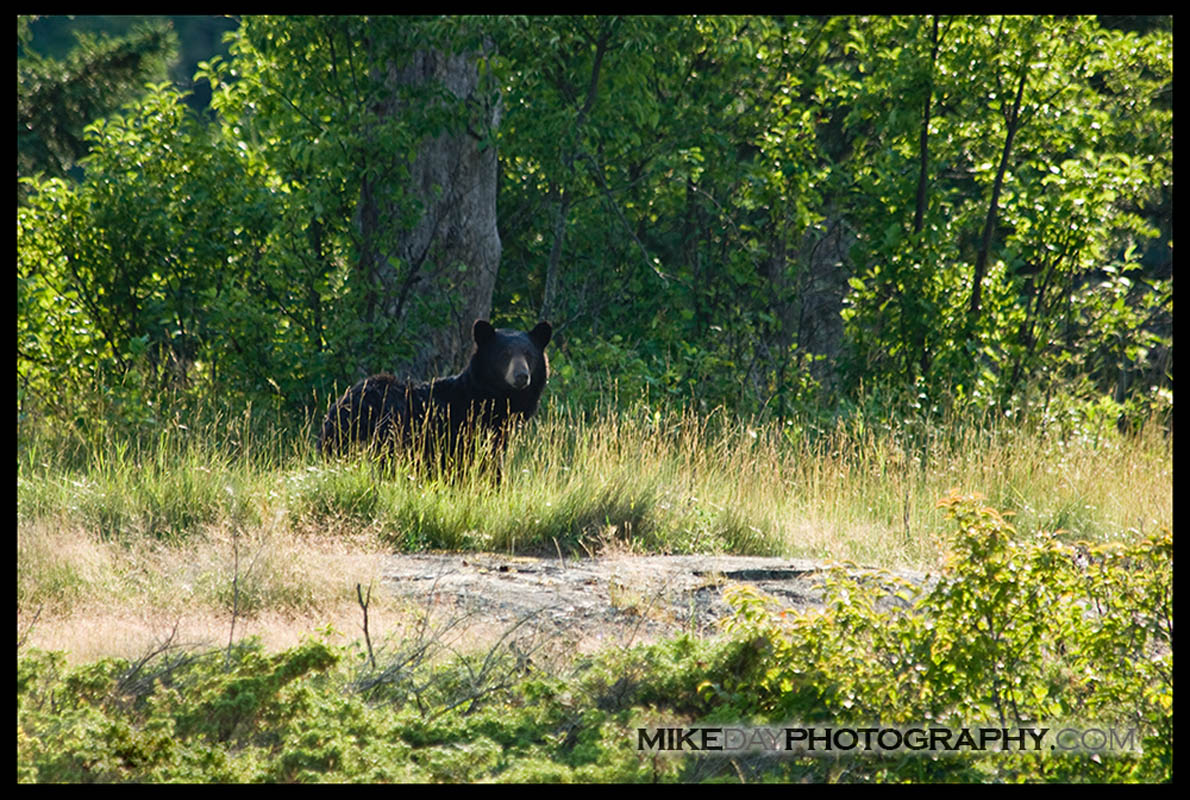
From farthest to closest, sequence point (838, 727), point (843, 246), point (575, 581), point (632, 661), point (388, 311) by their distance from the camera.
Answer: point (843, 246) < point (388, 311) < point (575, 581) < point (632, 661) < point (838, 727)

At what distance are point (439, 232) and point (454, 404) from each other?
317 centimetres

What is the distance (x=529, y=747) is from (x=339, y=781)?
0.74 metres

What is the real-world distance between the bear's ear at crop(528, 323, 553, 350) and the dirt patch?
2749 mm

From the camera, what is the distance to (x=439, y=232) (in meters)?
11.7

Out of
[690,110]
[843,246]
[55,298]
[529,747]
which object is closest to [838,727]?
[529,747]

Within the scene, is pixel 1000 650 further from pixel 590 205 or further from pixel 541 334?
pixel 590 205

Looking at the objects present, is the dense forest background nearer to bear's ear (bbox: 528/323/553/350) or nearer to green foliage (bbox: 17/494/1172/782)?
bear's ear (bbox: 528/323/553/350)

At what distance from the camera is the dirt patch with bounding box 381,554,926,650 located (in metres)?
5.47

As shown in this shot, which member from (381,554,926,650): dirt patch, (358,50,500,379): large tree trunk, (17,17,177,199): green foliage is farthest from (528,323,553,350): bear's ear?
(17,17,177,199): green foliage

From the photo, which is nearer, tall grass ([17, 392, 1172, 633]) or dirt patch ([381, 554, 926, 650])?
dirt patch ([381, 554, 926, 650])

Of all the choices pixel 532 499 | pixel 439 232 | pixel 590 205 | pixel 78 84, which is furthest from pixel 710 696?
pixel 78 84

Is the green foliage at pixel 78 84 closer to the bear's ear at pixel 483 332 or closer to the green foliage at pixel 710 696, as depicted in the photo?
the bear's ear at pixel 483 332

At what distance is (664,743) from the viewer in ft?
14.3

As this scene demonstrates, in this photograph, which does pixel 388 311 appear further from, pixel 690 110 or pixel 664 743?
pixel 664 743
